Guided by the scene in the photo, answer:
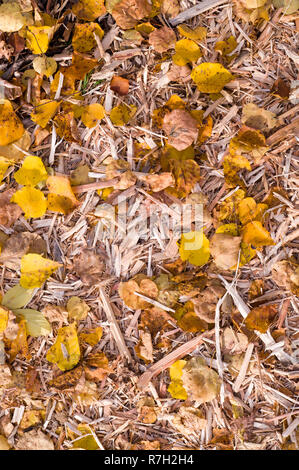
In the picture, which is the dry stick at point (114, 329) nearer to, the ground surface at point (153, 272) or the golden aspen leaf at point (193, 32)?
the ground surface at point (153, 272)

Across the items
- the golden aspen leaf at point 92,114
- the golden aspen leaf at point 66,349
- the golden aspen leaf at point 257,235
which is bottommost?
the golden aspen leaf at point 66,349

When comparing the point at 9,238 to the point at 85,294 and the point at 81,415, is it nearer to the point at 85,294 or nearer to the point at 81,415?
the point at 85,294

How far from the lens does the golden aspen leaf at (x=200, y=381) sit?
120cm

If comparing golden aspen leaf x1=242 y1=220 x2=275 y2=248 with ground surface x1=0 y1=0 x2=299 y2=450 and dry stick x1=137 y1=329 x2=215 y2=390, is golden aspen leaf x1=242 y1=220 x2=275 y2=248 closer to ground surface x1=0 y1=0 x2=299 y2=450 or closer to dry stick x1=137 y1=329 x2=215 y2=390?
ground surface x1=0 y1=0 x2=299 y2=450

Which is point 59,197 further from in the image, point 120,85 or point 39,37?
point 39,37

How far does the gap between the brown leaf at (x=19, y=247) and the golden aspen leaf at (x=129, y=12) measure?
675mm

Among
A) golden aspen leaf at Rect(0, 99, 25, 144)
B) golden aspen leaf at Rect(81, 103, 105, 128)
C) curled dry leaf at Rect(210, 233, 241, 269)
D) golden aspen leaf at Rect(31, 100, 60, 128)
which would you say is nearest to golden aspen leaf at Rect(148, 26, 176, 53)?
golden aspen leaf at Rect(81, 103, 105, 128)

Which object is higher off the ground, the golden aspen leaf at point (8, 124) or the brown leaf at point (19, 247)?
A: the golden aspen leaf at point (8, 124)

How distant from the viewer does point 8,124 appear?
1288 millimetres

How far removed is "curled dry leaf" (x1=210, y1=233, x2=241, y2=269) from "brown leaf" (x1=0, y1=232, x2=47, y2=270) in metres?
0.50

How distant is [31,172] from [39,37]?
0.40 metres

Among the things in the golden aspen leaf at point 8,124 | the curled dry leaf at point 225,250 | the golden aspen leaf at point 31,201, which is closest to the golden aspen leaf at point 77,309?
the golden aspen leaf at point 31,201

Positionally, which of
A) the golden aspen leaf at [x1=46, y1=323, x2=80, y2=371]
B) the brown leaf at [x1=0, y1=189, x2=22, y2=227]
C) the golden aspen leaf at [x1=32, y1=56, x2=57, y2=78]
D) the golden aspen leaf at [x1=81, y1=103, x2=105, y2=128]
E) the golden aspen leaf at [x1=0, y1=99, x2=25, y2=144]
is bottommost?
the golden aspen leaf at [x1=46, y1=323, x2=80, y2=371]

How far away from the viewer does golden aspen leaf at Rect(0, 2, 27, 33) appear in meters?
1.28
